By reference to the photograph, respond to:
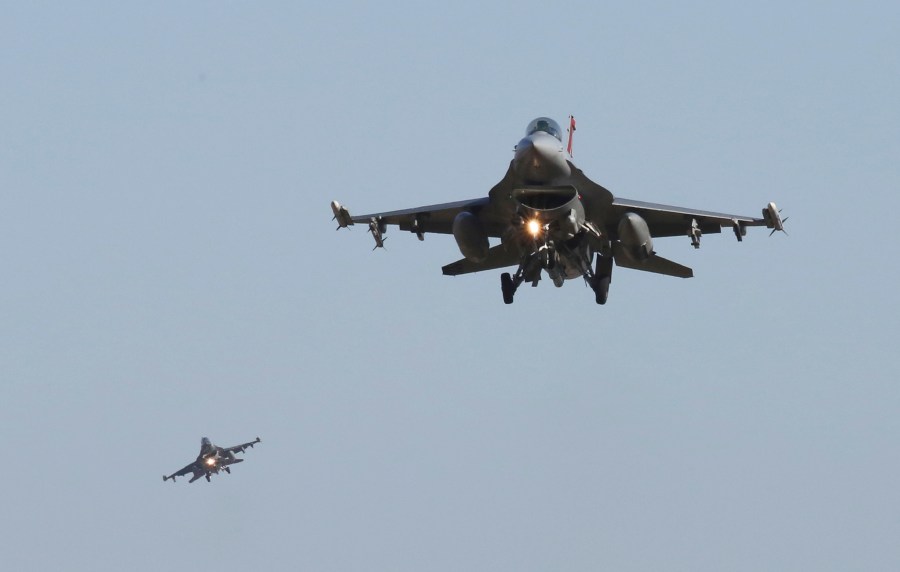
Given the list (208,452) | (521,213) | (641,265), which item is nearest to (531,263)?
(521,213)

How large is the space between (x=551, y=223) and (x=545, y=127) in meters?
2.76

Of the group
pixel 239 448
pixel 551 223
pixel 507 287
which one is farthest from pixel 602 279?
pixel 239 448

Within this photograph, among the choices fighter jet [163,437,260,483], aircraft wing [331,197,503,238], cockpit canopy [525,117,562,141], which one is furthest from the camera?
fighter jet [163,437,260,483]

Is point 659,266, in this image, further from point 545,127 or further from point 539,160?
point 539,160

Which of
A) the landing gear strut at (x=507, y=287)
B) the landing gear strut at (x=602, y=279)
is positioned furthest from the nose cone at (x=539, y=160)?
the landing gear strut at (x=507, y=287)

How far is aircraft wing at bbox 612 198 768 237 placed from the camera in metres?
41.5

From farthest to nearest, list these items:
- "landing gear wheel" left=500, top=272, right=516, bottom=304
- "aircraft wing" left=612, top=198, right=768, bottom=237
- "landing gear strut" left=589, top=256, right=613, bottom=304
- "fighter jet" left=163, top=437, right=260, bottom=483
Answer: "fighter jet" left=163, top=437, right=260, bottom=483 → "landing gear wheel" left=500, top=272, right=516, bottom=304 → "landing gear strut" left=589, top=256, right=613, bottom=304 → "aircraft wing" left=612, top=198, right=768, bottom=237

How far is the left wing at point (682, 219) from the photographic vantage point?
136 feet

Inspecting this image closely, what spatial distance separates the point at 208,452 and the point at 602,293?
5455cm

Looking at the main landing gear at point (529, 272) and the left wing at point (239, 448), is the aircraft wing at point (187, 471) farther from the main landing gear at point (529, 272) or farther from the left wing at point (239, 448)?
the main landing gear at point (529, 272)

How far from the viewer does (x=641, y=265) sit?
43781 mm

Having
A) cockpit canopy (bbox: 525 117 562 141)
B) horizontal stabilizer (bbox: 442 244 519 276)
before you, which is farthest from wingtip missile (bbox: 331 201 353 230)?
cockpit canopy (bbox: 525 117 562 141)

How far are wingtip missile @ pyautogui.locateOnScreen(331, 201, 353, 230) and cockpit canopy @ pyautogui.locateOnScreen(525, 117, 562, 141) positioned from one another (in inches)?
250

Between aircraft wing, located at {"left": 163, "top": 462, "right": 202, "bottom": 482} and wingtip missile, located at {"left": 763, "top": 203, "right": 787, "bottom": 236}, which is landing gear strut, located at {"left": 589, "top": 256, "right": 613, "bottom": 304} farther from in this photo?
aircraft wing, located at {"left": 163, "top": 462, "right": 202, "bottom": 482}
